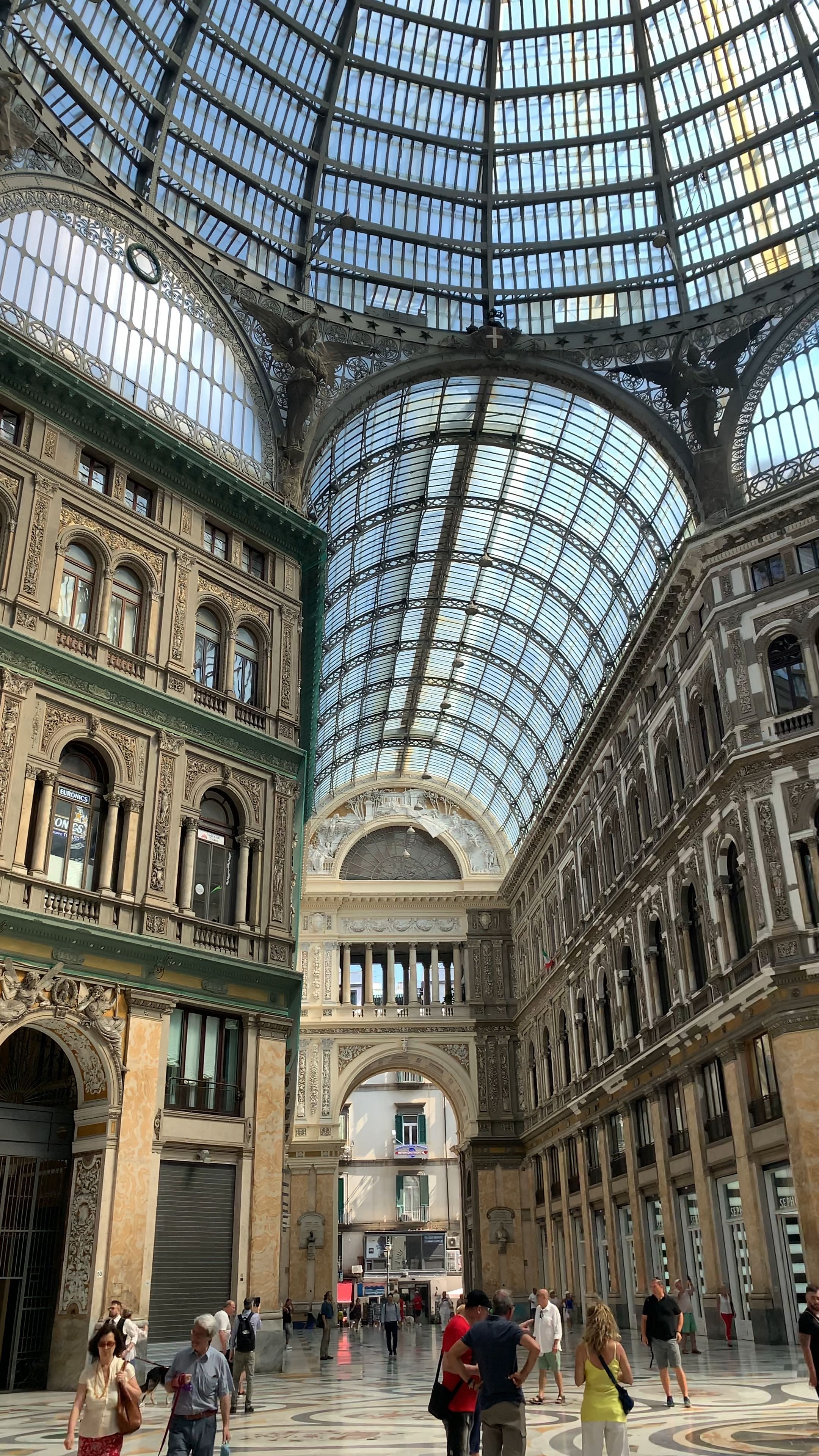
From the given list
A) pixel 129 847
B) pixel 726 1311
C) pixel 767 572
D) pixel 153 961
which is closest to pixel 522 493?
pixel 767 572

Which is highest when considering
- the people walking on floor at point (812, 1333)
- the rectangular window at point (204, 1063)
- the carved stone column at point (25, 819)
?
the carved stone column at point (25, 819)

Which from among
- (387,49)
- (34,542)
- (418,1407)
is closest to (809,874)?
(418,1407)

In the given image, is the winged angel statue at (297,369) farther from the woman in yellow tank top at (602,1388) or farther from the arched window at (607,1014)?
the woman in yellow tank top at (602,1388)

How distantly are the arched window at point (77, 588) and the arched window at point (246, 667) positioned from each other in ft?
13.8

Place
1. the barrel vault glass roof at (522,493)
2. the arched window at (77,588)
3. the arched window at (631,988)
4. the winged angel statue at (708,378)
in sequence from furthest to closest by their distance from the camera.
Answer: the barrel vault glass roof at (522,493) < the arched window at (631,988) < the winged angel statue at (708,378) < the arched window at (77,588)

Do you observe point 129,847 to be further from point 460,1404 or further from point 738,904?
point 460,1404

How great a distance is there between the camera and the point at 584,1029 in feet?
148

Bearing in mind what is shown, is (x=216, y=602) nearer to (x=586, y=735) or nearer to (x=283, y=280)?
(x=283, y=280)

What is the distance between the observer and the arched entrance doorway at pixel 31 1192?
20234 millimetres

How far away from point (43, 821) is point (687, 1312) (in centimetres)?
1843

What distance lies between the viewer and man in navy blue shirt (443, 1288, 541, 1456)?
8180mm

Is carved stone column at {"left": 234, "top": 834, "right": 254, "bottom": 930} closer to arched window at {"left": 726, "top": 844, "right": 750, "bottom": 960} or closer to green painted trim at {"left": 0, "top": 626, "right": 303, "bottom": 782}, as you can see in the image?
green painted trim at {"left": 0, "top": 626, "right": 303, "bottom": 782}

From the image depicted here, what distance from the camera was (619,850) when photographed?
1575 inches

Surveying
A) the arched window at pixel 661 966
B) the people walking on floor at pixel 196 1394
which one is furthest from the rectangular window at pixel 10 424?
the arched window at pixel 661 966
